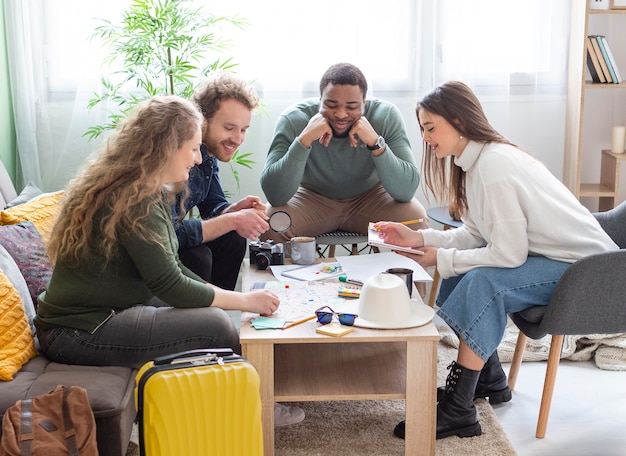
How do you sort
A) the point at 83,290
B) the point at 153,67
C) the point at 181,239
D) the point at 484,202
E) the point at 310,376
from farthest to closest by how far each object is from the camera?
1. the point at 153,67
2. the point at 181,239
3. the point at 484,202
4. the point at 310,376
5. the point at 83,290

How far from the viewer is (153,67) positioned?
12.4 feet

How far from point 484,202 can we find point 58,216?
1.19 meters

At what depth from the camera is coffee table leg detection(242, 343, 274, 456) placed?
6.98 feet

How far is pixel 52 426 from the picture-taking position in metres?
1.84

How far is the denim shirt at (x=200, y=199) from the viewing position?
2771mm

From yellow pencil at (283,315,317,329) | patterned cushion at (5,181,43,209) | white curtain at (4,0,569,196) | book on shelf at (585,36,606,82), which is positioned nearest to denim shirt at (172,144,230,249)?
patterned cushion at (5,181,43,209)

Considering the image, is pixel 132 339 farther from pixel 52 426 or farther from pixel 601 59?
pixel 601 59

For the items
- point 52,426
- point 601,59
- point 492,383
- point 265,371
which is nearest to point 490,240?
point 492,383

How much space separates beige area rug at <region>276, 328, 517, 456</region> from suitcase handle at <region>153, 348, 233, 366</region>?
0.51 metres

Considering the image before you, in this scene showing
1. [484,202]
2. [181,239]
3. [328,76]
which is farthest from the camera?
[328,76]

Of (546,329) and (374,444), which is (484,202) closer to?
(546,329)

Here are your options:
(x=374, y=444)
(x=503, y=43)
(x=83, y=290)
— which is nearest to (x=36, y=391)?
(x=83, y=290)

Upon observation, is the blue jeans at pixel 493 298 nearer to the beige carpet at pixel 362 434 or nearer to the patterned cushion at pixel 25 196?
the beige carpet at pixel 362 434

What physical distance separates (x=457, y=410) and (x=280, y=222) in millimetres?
969
